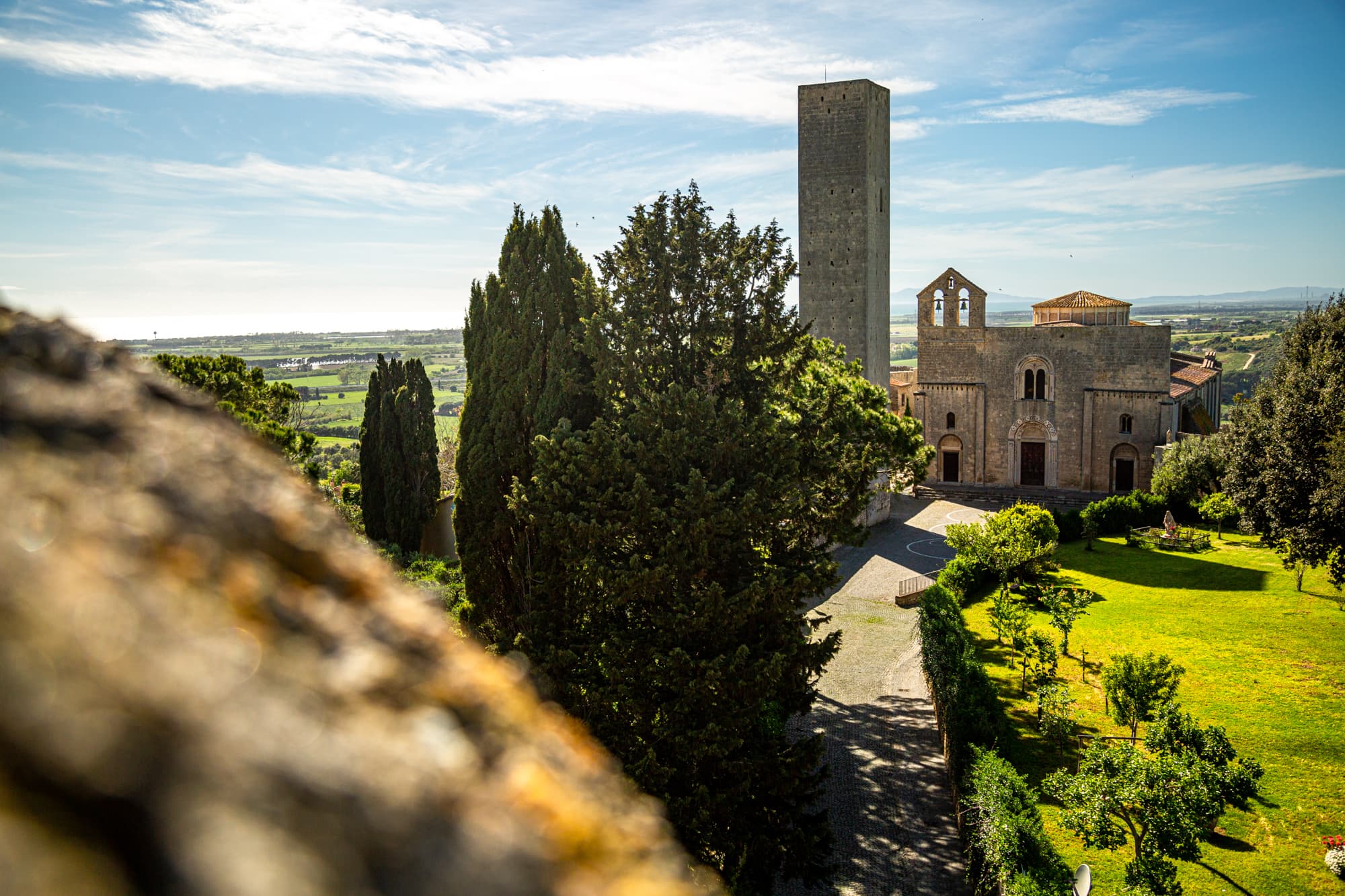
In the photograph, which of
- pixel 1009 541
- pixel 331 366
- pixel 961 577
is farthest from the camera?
pixel 331 366

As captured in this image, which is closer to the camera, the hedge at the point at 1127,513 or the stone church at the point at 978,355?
the hedge at the point at 1127,513

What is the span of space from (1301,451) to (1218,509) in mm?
15715

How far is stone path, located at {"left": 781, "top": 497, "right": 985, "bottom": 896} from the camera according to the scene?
13.6 metres

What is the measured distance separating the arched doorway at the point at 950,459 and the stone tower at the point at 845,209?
9071 mm

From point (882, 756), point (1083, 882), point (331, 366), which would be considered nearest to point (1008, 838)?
point (1083, 882)

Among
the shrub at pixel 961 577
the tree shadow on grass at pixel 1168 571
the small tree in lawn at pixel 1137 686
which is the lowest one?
the tree shadow on grass at pixel 1168 571

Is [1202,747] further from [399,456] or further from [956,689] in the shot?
[399,456]

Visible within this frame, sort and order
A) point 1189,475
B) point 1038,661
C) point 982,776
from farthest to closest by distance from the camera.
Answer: point 1189,475, point 1038,661, point 982,776

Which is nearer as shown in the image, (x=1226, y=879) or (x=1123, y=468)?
(x=1226, y=879)

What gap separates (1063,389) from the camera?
143 feet

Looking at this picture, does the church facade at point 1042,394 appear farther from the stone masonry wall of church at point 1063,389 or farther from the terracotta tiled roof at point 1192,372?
the terracotta tiled roof at point 1192,372

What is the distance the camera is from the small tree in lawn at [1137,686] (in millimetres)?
15844

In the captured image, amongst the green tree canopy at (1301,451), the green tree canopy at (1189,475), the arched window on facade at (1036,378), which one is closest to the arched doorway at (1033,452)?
the arched window on facade at (1036,378)

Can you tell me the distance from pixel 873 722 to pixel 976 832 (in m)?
6.39
